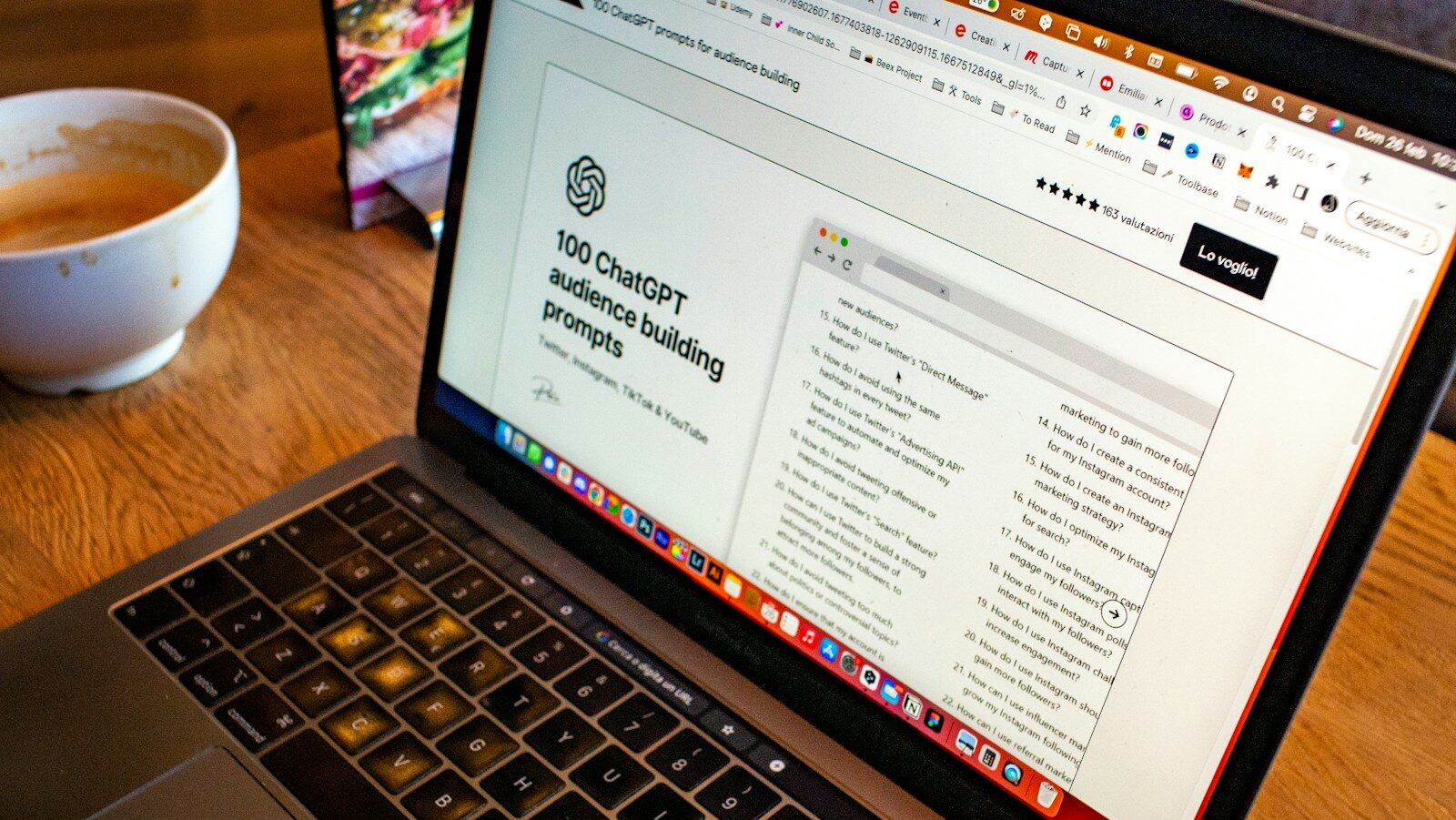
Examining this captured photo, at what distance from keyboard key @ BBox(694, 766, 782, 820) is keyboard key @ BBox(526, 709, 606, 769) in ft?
0.18

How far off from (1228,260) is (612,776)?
322mm

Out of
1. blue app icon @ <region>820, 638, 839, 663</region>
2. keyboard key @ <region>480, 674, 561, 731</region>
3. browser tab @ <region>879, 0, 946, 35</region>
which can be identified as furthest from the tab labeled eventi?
keyboard key @ <region>480, 674, 561, 731</region>

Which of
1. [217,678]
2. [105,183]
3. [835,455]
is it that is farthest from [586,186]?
[105,183]

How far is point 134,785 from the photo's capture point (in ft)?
1.63

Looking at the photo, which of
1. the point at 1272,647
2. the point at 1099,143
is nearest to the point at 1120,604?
the point at 1272,647

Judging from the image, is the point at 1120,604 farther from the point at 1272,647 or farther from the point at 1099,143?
the point at 1099,143

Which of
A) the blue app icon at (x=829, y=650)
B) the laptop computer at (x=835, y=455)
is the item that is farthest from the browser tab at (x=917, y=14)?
the blue app icon at (x=829, y=650)

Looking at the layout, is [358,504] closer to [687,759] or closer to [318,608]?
[318,608]

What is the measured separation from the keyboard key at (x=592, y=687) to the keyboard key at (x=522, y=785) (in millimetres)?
36

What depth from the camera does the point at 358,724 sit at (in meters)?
0.52

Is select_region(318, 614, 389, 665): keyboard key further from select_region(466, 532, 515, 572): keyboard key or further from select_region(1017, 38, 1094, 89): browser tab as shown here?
select_region(1017, 38, 1094, 89): browser tab

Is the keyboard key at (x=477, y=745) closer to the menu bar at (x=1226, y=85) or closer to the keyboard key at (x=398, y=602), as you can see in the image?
the keyboard key at (x=398, y=602)

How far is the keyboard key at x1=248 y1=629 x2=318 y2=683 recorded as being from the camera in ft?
1.77

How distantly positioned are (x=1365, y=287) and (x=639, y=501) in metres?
0.33
